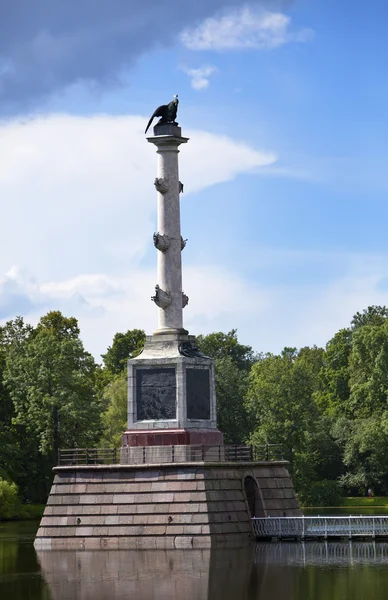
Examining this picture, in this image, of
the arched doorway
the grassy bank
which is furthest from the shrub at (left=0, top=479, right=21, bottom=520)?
the arched doorway

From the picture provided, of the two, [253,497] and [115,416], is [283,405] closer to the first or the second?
[115,416]

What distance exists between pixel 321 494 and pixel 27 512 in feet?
63.1

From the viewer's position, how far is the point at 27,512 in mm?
79625

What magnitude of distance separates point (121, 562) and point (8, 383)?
129 feet

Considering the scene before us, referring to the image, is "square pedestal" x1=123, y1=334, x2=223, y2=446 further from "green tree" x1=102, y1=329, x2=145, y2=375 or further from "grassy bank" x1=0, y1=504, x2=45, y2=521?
"green tree" x1=102, y1=329, x2=145, y2=375

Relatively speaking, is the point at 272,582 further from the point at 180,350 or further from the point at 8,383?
the point at 8,383

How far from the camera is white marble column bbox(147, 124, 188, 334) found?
188ft

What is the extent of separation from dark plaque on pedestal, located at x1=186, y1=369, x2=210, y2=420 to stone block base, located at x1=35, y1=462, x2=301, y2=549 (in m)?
2.83

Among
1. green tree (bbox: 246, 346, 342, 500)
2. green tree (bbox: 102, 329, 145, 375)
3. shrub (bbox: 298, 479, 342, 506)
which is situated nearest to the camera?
shrub (bbox: 298, 479, 342, 506)

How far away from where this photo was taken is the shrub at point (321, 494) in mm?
86675

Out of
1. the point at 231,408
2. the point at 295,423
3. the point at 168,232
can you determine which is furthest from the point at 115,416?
the point at 168,232

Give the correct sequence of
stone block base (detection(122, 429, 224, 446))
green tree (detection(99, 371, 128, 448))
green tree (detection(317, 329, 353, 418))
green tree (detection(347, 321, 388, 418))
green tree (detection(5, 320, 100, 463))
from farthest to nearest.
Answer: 1. green tree (detection(317, 329, 353, 418))
2. green tree (detection(347, 321, 388, 418))
3. green tree (detection(99, 371, 128, 448))
4. green tree (detection(5, 320, 100, 463))
5. stone block base (detection(122, 429, 224, 446))

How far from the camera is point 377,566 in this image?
42688 millimetres

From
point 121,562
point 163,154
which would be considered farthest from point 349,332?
point 121,562
